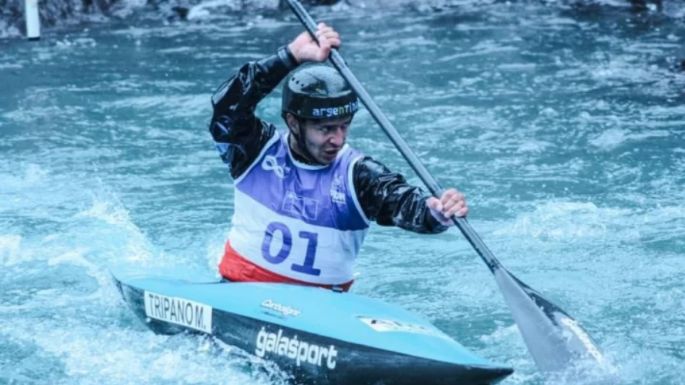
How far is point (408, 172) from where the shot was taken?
339 inches

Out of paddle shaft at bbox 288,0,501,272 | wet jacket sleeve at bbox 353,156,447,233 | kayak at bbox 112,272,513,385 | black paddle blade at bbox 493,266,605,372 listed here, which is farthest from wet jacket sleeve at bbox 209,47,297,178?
black paddle blade at bbox 493,266,605,372

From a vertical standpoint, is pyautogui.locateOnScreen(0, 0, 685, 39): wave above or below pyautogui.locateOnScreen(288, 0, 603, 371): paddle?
below

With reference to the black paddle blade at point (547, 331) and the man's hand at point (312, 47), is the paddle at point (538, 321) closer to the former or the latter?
the black paddle blade at point (547, 331)

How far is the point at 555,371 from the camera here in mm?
4543

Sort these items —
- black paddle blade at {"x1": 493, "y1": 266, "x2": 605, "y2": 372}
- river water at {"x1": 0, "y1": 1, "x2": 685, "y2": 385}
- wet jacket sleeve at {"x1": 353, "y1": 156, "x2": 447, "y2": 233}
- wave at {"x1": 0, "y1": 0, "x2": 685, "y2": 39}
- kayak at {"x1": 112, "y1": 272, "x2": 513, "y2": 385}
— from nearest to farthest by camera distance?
kayak at {"x1": 112, "y1": 272, "x2": 513, "y2": 385} → black paddle blade at {"x1": 493, "y1": 266, "x2": 605, "y2": 372} → wet jacket sleeve at {"x1": 353, "y1": 156, "x2": 447, "y2": 233} → river water at {"x1": 0, "y1": 1, "x2": 685, "y2": 385} → wave at {"x1": 0, "y1": 0, "x2": 685, "y2": 39}

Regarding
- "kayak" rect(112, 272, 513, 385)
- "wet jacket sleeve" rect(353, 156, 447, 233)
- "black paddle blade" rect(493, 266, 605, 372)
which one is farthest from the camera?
"wet jacket sleeve" rect(353, 156, 447, 233)

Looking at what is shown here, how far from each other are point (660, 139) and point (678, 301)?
10.5ft

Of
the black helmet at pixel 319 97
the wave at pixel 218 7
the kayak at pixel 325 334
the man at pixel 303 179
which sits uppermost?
the black helmet at pixel 319 97

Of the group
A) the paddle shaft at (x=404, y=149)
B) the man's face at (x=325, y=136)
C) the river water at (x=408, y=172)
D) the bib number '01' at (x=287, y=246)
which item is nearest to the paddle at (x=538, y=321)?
the paddle shaft at (x=404, y=149)

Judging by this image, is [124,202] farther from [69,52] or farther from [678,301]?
[69,52]

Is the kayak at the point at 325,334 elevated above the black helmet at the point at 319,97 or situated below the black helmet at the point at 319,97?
below

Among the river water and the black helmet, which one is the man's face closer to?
the black helmet

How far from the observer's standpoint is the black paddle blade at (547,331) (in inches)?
176

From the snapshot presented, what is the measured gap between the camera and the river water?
5605 mm
